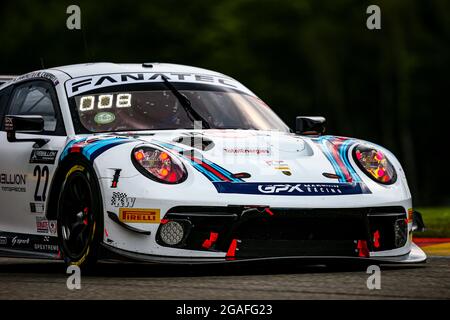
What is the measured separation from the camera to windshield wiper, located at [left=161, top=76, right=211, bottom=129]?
28.7 ft

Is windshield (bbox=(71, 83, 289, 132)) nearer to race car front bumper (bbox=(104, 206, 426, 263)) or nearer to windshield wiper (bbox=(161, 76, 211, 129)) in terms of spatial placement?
windshield wiper (bbox=(161, 76, 211, 129))

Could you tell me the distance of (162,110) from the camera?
874 cm

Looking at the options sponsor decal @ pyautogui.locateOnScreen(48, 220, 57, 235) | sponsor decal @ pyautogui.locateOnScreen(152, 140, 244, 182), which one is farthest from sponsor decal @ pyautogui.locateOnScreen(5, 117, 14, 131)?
sponsor decal @ pyautogui.locateOnScreen(152, 140, 244, 182)

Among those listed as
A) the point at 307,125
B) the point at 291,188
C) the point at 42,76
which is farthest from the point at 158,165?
the point at 42,76

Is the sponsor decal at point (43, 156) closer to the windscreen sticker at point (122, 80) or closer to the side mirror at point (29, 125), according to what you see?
the side mirror at point (29, 125)

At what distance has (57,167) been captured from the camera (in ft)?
26.9

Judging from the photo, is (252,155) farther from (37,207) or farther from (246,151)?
(37,207)

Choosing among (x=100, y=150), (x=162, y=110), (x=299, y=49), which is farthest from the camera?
(x=299, y=49)

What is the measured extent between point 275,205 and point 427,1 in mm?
36586

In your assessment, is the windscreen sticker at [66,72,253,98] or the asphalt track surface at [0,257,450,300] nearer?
the asphalt track surface at [0,257,450,300]

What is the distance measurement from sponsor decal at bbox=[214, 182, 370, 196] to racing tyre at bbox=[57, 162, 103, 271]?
0.79 metres

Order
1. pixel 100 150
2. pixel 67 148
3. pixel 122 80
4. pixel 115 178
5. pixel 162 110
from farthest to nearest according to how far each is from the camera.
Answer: pixel 122 80, pixel 162 110, pixel 67 148, pixel 100 150, pixel 115 178

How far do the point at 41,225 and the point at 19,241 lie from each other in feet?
1.30
